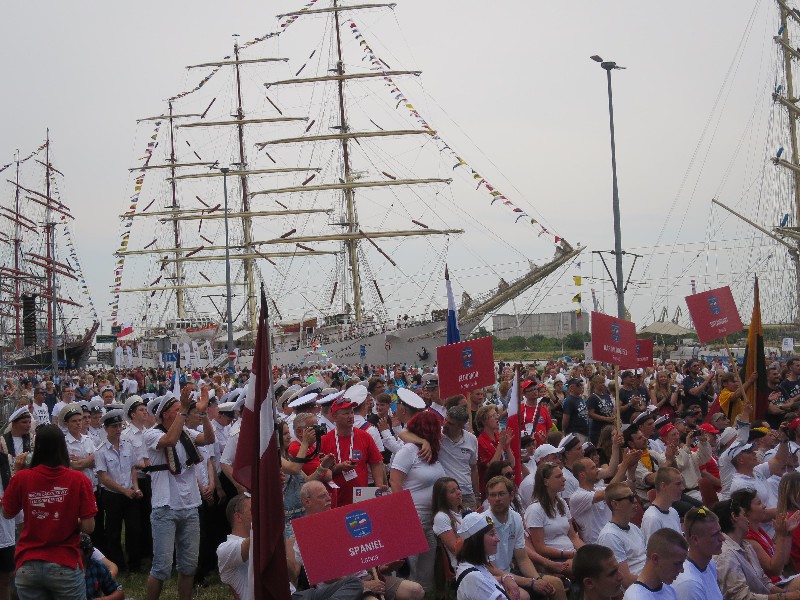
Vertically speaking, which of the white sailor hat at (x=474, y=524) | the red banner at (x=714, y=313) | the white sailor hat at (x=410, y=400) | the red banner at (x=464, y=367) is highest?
the red banner at (x=714, y=313)

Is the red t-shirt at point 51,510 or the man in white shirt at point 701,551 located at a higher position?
the red t-shirt at point 51,510

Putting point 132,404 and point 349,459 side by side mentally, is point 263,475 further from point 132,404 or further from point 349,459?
point 132,404

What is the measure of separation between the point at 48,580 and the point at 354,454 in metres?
3.02

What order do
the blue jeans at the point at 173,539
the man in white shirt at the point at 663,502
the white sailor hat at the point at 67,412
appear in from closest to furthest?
the man in white shirt at the point at 663,502, the blue jeans at the point at 173,539, the white sailor hat at the point at 67,412

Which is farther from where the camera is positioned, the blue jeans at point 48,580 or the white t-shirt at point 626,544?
the white t-shirt at point 626,544

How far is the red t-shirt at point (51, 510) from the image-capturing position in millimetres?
6910

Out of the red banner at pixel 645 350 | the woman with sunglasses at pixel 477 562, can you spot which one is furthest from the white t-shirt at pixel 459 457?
the red banner at pixel 645 350

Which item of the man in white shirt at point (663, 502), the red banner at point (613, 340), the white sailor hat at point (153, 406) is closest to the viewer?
the man in white shirt at point (663, 502)

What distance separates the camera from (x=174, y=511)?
9211 millimetres

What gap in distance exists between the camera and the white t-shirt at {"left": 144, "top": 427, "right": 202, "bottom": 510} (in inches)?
364

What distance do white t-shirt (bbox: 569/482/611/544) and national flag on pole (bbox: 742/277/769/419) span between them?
6.28 metres

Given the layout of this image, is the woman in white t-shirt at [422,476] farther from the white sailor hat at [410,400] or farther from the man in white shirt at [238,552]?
the man in white shirt at [238,552]

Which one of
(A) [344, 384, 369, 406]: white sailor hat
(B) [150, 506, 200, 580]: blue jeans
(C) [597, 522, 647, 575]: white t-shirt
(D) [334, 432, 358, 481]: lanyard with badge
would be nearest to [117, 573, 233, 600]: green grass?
(B) [150, 506, 200, 580]: blue jeans

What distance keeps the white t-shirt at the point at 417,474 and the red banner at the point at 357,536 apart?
81.3 inches
